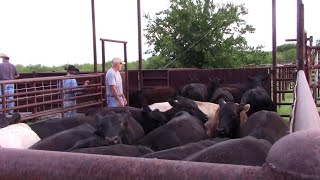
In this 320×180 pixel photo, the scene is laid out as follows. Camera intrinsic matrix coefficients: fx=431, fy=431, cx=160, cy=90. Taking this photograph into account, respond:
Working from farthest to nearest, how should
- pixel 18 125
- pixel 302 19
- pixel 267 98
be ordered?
pixel 267 98 → pixel 302 19 → pixel 18 125

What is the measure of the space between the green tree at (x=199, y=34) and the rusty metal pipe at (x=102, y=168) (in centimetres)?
1998

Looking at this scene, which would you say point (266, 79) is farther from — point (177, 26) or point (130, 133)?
point (177, 26)

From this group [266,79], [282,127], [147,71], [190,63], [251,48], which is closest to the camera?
[282,127]

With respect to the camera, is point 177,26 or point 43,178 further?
point 177,26

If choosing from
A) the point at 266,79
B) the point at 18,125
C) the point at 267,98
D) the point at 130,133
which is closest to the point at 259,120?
the point at 130,133

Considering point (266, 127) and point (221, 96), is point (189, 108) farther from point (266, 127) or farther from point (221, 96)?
point (266, 127)

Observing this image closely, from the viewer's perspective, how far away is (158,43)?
22000 mm

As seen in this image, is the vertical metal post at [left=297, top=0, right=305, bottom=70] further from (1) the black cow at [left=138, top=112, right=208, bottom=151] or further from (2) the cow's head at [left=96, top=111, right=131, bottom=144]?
(2) the cow's head at [left=96, top=111, right=131, bottom=144]

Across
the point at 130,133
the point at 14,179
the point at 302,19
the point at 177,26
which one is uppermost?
the point at 177,26

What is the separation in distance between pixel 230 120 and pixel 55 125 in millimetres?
2706

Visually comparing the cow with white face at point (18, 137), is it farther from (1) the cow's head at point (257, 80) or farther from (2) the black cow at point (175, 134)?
(1) the cow's head at point (257, 80)

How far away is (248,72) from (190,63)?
396 inches

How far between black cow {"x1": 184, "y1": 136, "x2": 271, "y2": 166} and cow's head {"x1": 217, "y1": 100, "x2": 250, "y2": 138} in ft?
9.38

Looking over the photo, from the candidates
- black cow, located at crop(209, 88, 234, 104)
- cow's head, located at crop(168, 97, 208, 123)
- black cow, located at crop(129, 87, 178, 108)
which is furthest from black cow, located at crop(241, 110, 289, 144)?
black cow, located at crop(129, 87, 178, 108)
